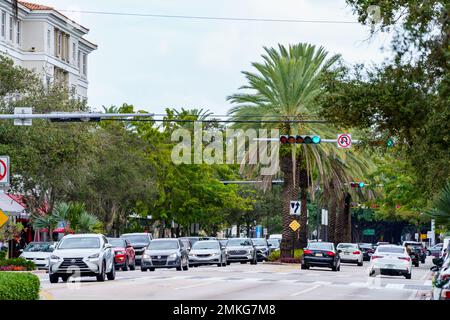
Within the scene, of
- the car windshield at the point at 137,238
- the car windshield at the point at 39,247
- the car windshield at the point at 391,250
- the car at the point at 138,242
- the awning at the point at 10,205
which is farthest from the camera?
the car windshield at the point at 137,238

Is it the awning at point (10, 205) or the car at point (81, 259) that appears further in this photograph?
the awning at point (10, 205)

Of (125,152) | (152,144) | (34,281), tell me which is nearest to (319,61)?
(125,152)

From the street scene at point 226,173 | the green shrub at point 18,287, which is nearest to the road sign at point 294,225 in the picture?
the street scene at point 226,173

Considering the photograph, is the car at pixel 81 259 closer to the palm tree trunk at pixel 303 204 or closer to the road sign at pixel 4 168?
the road sign at pixel 4 168

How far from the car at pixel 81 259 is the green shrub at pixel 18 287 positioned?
42.1 ft

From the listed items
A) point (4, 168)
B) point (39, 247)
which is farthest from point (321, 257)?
point (4, 168)

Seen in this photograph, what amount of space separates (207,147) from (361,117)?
58655 mm

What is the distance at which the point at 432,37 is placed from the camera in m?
30.4

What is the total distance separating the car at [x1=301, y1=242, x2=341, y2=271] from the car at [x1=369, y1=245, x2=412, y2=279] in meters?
5.60

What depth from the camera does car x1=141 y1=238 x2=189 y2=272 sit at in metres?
52.1

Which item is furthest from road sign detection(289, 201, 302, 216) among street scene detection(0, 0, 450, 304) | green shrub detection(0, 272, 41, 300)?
green shrub detection(0, 272, 41, 300)

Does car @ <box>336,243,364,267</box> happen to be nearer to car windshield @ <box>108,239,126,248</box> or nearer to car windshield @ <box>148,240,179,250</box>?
car windshield @ <box>148,240,179,250</box>

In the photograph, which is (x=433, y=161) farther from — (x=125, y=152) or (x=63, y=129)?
(x=125, y=152)

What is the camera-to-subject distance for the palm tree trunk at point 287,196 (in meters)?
64.6
